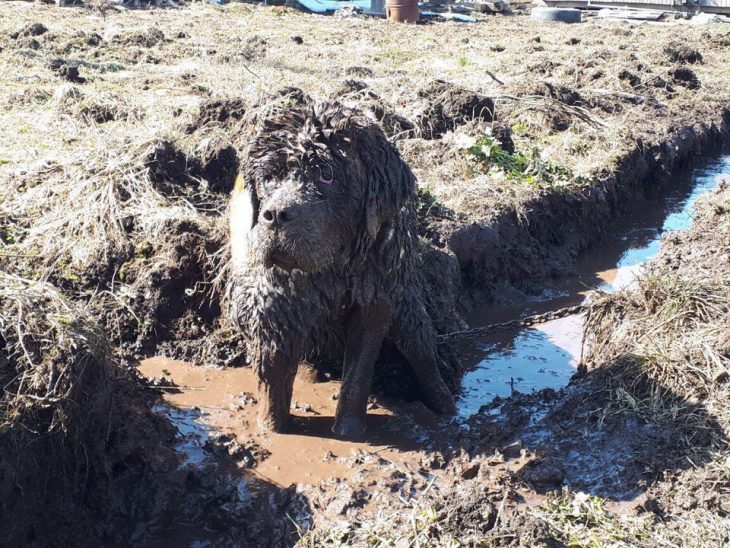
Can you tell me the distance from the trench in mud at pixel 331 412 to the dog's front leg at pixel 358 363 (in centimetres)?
11

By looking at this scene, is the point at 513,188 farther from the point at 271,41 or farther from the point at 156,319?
the point at 271,41

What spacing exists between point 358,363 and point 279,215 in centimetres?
126

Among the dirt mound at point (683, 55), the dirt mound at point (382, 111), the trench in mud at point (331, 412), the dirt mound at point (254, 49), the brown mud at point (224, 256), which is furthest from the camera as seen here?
the dirt mound at point (683, 55)

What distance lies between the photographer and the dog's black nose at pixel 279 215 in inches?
163

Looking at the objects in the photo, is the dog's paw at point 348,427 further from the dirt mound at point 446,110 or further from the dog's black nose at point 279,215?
the dirt mound at point 446,110

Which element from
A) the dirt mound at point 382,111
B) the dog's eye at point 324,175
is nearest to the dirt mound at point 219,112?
the dirt mound at point 382,111

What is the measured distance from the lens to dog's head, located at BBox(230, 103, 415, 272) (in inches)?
165

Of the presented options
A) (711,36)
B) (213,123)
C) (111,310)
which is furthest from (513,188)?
(711,36)

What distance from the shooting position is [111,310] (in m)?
6.25

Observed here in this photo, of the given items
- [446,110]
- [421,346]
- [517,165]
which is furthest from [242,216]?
[446,110]

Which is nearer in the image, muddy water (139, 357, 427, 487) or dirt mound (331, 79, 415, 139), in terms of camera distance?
muddy water (139, 357, 427, 487)

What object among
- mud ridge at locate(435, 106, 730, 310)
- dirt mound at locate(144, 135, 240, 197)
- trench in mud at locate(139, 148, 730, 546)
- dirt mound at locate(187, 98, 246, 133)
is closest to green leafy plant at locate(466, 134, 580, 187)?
mud ridge at locate(435, 106, 730, 310)

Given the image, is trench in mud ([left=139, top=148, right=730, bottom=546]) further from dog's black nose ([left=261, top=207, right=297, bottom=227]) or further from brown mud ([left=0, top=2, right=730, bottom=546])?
dog's black nose ([left=261, top=207, right=297, bottom=227])

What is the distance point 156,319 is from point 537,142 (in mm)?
6147
